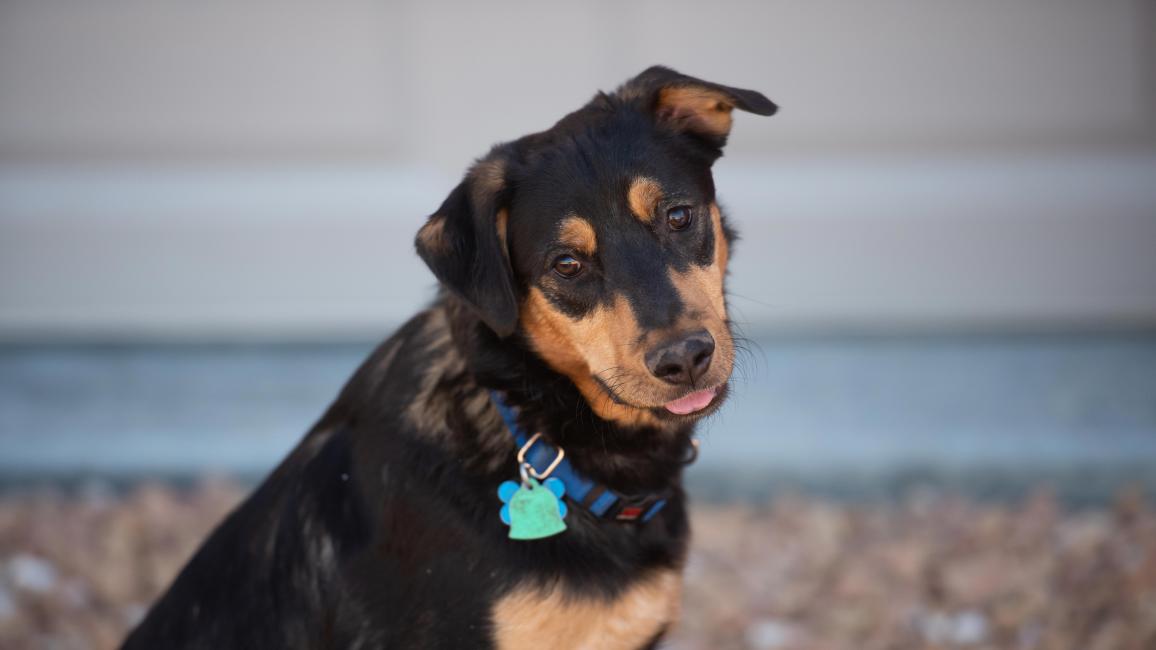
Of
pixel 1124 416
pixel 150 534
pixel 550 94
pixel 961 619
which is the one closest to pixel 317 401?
pixel 150 534

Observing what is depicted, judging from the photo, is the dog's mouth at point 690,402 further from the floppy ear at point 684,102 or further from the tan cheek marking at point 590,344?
the floppy ear at point 684,102

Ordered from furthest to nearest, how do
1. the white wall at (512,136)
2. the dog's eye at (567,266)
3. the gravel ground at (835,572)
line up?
the white wall at (512,136) < the gravel ground at (835,572) < the dog's eye at (567,266)

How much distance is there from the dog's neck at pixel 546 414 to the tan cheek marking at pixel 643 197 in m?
0.42

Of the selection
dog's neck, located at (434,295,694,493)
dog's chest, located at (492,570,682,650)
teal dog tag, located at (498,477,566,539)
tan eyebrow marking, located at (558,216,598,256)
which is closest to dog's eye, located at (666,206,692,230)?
tan eyebrow marking, located at (558,216,598,256)

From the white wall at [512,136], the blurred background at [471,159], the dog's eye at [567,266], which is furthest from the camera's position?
the white wall at [512,136]

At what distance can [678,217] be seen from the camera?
287cm

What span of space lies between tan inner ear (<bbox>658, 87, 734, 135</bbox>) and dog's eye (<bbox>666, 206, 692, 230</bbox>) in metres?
0.27

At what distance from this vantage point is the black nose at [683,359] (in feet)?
8.56

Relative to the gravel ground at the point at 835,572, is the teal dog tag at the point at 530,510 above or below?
above

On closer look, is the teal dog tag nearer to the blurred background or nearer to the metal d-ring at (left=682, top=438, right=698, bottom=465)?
the metal d-ring at (left=682, top=438, right=698, bottom=465)

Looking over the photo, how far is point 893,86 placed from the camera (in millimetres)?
6238

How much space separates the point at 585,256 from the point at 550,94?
11.8 feet

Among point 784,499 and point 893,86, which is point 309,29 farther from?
point 784,499

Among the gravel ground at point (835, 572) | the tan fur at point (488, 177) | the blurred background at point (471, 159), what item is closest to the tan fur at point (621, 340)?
the tan fur at point (488, 177)
